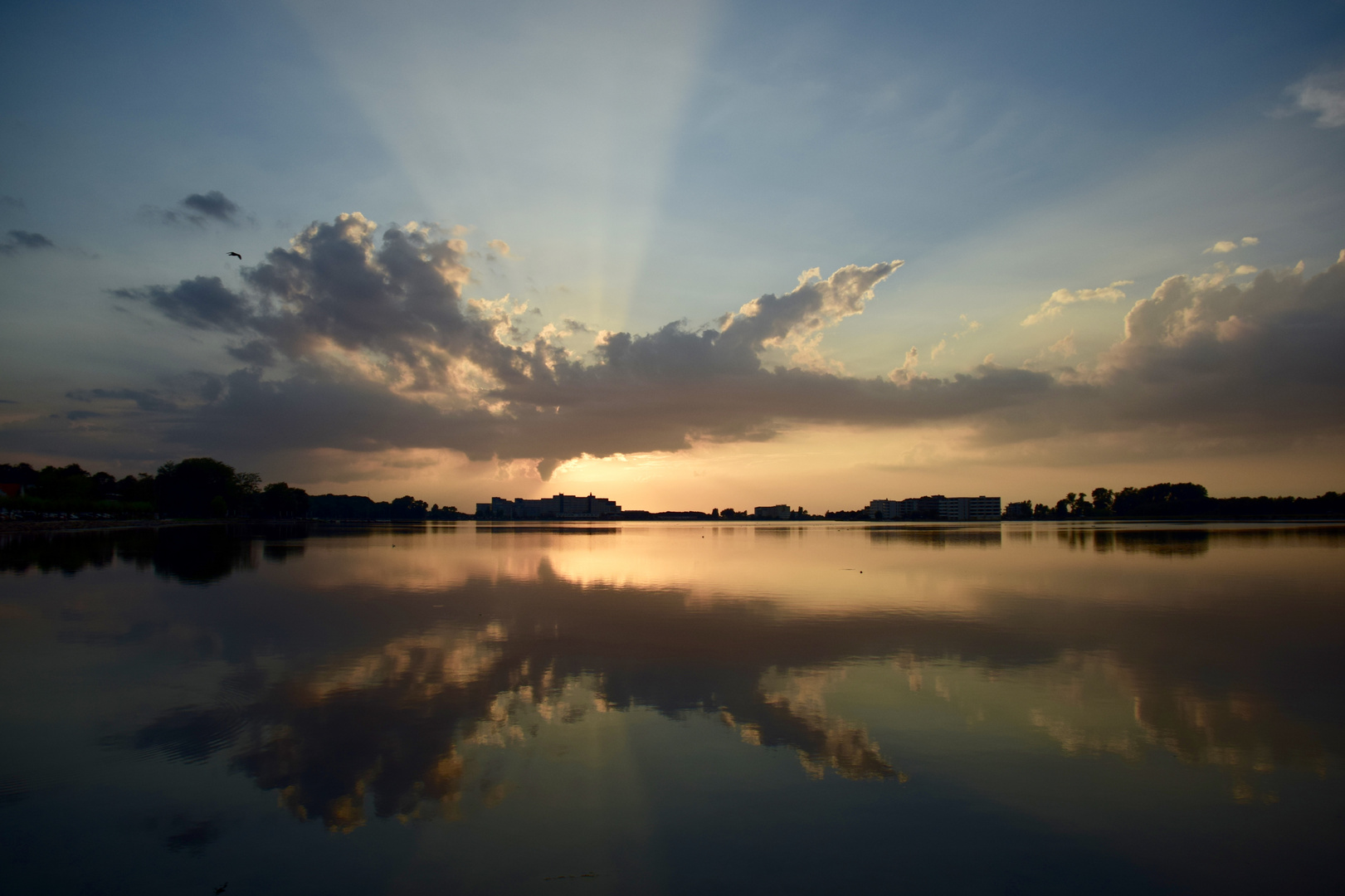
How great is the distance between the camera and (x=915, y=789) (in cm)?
995

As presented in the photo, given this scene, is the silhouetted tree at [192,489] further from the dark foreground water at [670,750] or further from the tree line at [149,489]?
the dark foreground water at [670,750]

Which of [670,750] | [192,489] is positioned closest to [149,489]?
[192,489]

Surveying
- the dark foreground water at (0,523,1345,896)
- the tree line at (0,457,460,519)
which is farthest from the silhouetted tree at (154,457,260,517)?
the dark foreground water at (0,523,1345,896)

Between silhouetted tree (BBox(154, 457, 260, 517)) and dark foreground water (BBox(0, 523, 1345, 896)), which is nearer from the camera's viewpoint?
dark foreground water (BBox(0, 523, 1345, 896))

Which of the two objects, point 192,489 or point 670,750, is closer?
point 670,750

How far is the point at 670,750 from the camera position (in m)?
11.4

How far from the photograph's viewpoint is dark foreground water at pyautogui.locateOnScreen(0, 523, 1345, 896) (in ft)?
26.2

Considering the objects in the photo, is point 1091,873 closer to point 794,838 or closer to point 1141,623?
point 794,838

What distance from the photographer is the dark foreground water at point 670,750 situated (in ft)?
26.2

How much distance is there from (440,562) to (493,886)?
145 ft

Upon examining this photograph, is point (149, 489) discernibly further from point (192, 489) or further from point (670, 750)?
point (670, 750)

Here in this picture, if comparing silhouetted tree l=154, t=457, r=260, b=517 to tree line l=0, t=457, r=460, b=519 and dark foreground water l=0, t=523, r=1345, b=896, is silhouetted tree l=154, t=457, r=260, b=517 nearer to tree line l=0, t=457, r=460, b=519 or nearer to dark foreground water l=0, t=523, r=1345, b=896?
tree line l=0, t=457, r=460, b=519

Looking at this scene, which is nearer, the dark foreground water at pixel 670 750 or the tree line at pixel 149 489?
the dark foreground water at pixel 670 750

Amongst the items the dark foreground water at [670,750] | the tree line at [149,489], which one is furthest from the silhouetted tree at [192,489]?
the dark foreground water at [670,750]
